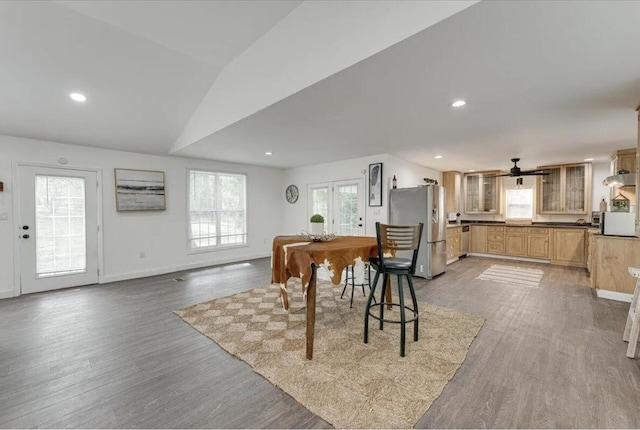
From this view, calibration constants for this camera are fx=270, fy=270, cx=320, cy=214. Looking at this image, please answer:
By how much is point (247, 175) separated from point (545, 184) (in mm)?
7317

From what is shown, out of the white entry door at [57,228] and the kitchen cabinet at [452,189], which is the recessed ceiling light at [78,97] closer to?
the white entry door at [57,228]

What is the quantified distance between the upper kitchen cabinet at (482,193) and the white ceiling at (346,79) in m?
2.67

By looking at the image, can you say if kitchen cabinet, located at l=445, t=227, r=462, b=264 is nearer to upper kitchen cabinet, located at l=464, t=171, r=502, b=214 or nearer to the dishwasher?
the dishwasher

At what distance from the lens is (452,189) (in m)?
7.32

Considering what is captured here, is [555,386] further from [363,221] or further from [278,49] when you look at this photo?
[363,221]

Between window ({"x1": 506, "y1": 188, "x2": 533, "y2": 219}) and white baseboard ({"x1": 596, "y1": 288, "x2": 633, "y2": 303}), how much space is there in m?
3.67

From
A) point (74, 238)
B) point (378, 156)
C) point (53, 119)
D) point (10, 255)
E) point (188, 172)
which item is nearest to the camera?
point (53, 119)

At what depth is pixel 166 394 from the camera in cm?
184

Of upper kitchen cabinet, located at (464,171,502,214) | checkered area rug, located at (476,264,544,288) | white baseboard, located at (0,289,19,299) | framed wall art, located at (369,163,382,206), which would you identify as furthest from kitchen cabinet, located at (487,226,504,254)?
white baseboard, located at (0,289,19,299)

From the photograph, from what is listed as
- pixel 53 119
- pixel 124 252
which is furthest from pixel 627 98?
pixel 124 252

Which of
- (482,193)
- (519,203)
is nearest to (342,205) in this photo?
(482,193)

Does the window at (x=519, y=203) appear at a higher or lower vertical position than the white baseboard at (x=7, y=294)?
higher

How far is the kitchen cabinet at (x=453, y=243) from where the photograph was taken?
6.04 meters

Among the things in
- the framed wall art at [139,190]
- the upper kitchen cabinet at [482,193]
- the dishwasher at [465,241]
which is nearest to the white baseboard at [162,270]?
the framed wall art at [139,190]
